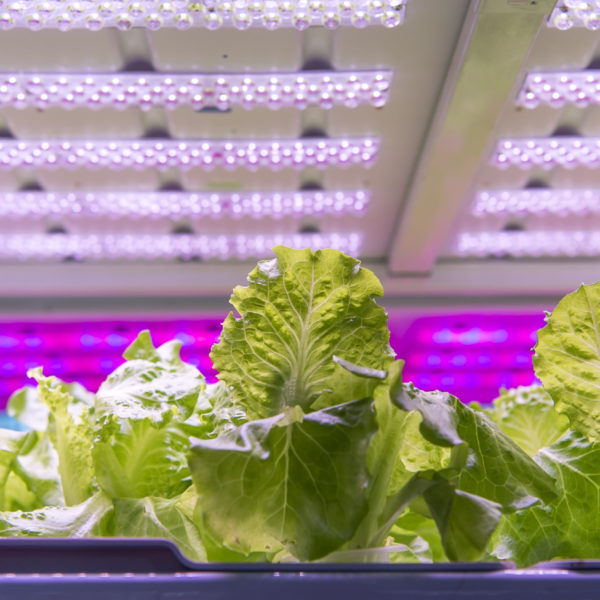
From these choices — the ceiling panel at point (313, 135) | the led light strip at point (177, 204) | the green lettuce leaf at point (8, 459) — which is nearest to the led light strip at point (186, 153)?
the ceiling panel at point (313, 135)

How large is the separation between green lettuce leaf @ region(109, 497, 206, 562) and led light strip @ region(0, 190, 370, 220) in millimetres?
1265

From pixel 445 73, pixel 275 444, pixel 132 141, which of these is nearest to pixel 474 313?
pixel 445 73

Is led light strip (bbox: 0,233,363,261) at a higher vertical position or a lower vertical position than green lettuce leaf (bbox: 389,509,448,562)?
higher

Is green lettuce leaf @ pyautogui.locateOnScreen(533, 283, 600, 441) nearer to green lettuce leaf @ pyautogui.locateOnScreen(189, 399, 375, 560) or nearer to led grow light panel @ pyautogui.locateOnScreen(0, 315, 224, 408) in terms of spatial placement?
green lettuce leaf @ pyautogui.locateOnScreen(189, 399, 375, 560)

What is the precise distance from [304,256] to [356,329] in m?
0.07

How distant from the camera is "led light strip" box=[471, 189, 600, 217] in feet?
5.75

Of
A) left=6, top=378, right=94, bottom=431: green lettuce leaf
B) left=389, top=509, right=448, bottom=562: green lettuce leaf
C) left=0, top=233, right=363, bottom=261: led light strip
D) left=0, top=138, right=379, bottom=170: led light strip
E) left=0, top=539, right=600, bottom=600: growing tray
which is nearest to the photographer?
left=0, top=539, right=600, bottom=600: growing tray

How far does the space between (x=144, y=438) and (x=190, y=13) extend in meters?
0.89

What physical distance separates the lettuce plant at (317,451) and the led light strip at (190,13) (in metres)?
0.78

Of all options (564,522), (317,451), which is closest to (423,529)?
(564,522)

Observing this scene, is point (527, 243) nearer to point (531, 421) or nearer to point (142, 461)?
point (531, 421)

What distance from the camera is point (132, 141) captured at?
1.55m

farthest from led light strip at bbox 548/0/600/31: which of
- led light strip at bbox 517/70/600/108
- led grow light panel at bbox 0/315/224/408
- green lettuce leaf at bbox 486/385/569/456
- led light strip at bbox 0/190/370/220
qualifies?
led grow light panel at bbox 0/315/224/408

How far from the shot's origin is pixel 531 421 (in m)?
0.70
